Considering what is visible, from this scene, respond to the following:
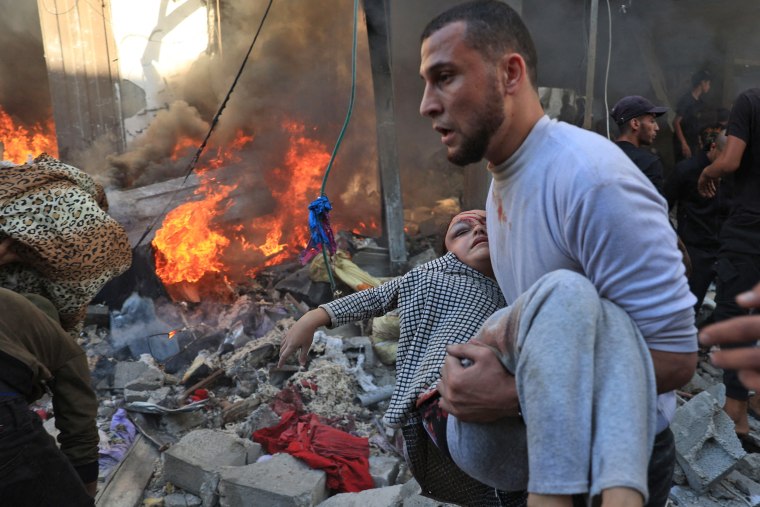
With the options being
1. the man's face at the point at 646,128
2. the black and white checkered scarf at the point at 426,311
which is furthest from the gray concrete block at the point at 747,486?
the black and white checkered scarf at the point at 426,311

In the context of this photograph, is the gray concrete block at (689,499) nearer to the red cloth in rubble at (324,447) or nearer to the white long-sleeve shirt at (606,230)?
the red cloth in rubble at (324,447)

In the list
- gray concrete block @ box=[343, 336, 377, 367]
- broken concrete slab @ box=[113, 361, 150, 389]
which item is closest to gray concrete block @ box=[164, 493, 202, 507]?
broken concrete slab @ box=[113, 361, 150, 389]

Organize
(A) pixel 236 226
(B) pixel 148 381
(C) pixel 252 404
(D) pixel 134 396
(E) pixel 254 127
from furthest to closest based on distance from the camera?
(E) pixel 254 127 < (A) pixel 236 226 < (B) pixel 148 381 < (D) pixel 134 396 < (C) pixel 252 404

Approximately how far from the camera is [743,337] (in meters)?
1.25

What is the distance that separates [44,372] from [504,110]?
6.87 ft

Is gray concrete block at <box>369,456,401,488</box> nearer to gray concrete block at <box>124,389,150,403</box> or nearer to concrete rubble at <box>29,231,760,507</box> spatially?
concrete rubble at <box>29,231,760,507</box>

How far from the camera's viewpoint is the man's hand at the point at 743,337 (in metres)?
1.24

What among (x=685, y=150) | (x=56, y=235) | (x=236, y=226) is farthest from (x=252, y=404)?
(x=685, y=150)

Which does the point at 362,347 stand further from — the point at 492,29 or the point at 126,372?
the point at 492,29

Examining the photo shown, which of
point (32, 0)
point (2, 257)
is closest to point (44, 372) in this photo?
point (2, 257)

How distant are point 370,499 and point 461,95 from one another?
9.34 feet

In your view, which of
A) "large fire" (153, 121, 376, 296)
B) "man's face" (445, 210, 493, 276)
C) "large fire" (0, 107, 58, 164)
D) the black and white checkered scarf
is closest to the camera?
the black and white checkered scarf

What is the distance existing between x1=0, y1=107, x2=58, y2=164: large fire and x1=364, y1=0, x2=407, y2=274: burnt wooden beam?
710 centimetres

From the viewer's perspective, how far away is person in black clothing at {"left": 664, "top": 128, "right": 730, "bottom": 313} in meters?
5.73
